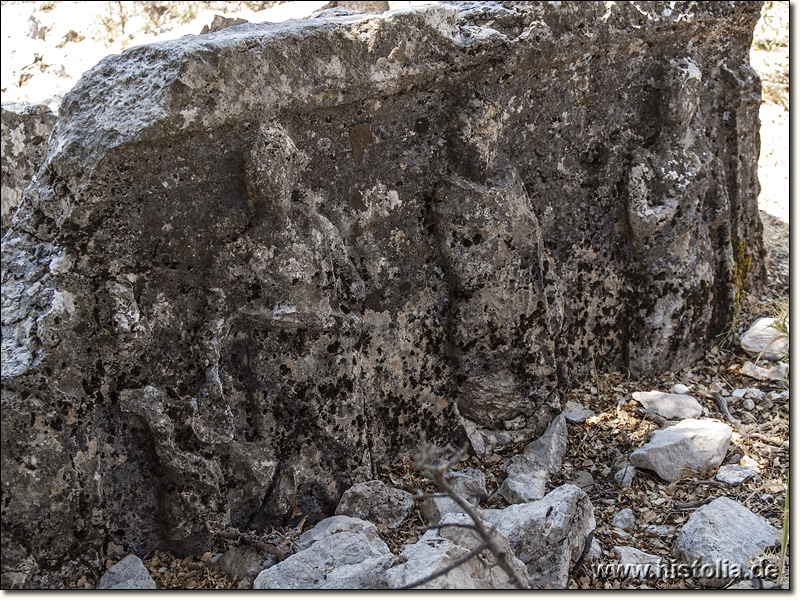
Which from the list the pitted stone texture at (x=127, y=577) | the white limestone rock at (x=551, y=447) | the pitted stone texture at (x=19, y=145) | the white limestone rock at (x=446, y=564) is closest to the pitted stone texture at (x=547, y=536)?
the white limestone rock at (x=446, y=564)

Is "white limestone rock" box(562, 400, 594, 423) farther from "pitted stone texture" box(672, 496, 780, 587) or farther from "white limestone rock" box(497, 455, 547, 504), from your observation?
"pitted stone texture" box(672, 496, 780, 587)

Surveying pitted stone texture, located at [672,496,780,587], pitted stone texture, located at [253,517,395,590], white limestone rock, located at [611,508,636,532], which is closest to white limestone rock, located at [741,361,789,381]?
pitted stone texture, located at [672,496,780,587]

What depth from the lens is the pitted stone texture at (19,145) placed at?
4020mm

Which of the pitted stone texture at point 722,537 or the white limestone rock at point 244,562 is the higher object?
the white limestone rock at point 244,562

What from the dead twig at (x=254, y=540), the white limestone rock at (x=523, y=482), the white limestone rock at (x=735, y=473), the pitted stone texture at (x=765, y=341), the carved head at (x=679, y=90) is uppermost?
the carved head at (x=679, y=90)

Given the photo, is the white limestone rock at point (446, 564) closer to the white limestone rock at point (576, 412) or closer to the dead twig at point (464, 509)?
the dead twig at point (464, 509)

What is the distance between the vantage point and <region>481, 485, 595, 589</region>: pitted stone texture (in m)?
2.85

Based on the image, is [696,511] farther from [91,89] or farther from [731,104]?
[91,89]

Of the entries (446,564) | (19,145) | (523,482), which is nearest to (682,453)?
(523,482)

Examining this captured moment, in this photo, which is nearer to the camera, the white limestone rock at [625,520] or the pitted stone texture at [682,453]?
the white limestone rock at [625,520]

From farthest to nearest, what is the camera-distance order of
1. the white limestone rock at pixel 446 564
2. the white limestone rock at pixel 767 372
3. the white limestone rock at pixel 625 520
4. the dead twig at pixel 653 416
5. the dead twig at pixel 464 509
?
the white limestone rock at pixel 767 372
the dead twig at pixel 653 416
the white limestone rock at pixel 625 520
the white limestone rock at pixel 446 564
the dead twig at pixel 464 509

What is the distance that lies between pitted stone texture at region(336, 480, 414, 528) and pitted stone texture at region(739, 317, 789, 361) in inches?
80.5

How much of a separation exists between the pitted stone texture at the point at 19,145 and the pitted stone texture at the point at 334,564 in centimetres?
223

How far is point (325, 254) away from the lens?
9.94 feet
